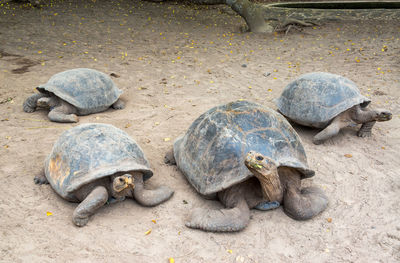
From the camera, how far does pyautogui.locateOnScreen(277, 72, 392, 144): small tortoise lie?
442 centimetres

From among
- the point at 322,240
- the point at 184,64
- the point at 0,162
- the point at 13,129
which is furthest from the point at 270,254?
the point at 184,64

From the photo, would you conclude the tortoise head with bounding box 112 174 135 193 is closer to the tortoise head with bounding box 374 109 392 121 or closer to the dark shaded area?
the tortoise head with bounding box 374 109 392 121

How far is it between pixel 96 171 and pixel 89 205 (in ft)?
1.03

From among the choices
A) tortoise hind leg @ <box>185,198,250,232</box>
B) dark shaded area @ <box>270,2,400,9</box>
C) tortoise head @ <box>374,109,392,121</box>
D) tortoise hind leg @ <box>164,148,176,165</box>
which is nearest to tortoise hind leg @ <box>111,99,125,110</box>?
tortoise hind leg @ <box>164,148,176,165</box>

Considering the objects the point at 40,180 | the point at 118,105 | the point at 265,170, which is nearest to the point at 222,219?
the point at 265,170

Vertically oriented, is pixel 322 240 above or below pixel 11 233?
above

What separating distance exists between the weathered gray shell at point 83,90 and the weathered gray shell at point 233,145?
7.96 ft

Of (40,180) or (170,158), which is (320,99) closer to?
(170,158)

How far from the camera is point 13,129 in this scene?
15.2 feet

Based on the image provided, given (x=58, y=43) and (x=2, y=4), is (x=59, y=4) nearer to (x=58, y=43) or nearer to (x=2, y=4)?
(x=2, y=4)

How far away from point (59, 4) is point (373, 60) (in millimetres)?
10809

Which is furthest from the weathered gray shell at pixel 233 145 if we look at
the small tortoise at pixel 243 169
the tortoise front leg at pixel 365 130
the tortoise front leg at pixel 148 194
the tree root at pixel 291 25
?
the tree root at pixel 291 25

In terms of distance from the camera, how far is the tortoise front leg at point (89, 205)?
291 cm

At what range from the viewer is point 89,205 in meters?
2.93
